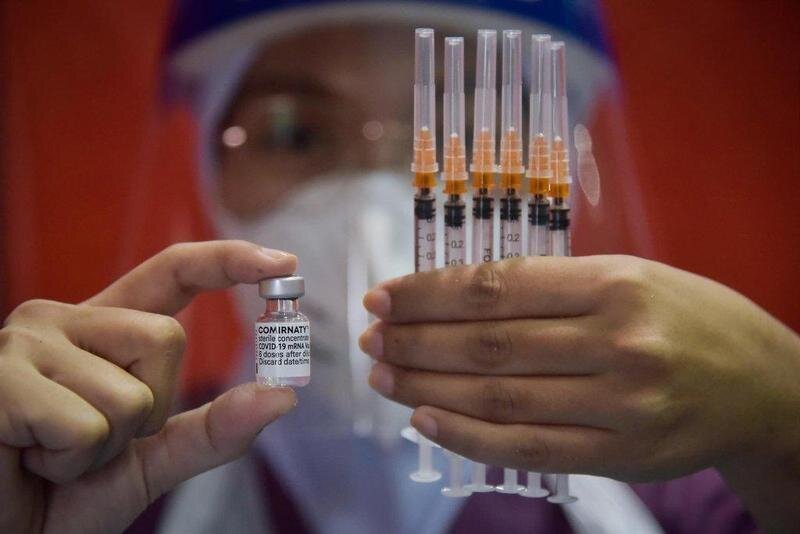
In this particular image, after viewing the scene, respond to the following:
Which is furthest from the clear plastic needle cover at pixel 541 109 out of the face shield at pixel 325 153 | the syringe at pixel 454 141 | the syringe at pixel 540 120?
the face shield at pixel 325 153

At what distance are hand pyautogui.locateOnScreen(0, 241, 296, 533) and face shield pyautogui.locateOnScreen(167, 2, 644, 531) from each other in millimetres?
337

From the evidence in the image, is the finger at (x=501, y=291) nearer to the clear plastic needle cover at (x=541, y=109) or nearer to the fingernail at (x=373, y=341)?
the fingernail at (x=373, y=341)

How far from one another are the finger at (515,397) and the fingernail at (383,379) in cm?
3

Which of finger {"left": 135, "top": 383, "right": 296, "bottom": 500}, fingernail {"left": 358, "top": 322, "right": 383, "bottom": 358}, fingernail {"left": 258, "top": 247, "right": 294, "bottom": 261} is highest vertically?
fingernail {"left": 258, "top": 247, "right": 294, "bottom": 261}

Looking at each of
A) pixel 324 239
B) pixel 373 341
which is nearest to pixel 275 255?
pixel 373 341

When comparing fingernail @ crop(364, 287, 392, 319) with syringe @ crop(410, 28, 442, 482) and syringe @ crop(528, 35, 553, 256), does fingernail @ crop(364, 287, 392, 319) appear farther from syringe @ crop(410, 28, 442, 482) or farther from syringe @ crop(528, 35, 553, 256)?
syringe @ crop(528, 35, 553, 256)

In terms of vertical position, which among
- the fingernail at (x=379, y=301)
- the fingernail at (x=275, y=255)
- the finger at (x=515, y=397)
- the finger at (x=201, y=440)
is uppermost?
the fingernail at (x=275, y=255)

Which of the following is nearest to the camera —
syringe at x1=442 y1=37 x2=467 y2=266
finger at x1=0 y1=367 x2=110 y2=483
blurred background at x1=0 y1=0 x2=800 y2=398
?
finger at x1=0 y1=367 x2=110 y2=483

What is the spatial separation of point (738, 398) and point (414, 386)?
483 millimetres

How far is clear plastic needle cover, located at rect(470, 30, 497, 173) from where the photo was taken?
120 cm

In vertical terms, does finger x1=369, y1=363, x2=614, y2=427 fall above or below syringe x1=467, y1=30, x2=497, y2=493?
below

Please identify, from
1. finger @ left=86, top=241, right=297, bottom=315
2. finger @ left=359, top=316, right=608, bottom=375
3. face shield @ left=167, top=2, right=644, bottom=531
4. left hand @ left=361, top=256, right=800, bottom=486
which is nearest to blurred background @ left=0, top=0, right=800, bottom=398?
face shield @ left=167, top=2, right=644, bottom=531

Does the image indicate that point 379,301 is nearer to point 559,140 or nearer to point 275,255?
point 275,255

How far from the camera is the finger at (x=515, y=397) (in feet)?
3.58
